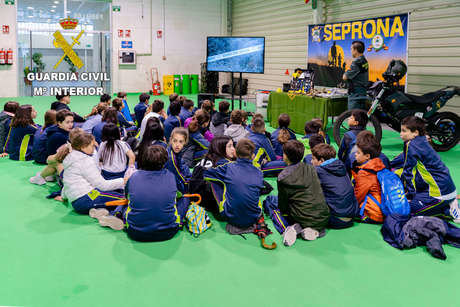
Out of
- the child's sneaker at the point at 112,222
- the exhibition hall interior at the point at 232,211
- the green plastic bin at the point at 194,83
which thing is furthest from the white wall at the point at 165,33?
the child's sneaker at the point at 112,222

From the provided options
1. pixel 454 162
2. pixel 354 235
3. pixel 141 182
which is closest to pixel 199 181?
pixel 141 182

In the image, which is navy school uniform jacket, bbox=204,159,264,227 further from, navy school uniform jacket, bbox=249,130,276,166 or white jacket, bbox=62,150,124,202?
navy school uniform jacket, bbox=249,130,276,166

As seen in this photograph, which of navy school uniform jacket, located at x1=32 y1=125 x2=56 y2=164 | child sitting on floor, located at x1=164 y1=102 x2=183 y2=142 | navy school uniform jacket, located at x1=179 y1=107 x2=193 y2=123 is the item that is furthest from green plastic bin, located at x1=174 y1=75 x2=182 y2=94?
navy school uniform jacket, located at x1=32 y1=125 x2=56 y2=164

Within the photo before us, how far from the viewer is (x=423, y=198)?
3.99 metres

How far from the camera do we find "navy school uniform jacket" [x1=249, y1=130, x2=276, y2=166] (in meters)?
5.29

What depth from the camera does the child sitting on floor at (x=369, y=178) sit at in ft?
13.3

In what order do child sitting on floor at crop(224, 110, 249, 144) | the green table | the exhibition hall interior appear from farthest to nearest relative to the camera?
1. the green table
2. child sitting on floor at crop(224, 110, 249, 144)
3. the exhibition hall interior

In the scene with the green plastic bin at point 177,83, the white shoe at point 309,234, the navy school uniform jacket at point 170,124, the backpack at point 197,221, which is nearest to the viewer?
the white shoe at point 309,234

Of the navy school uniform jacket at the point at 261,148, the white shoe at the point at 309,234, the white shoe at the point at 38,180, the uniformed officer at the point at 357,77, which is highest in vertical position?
the uniformed officer at the point at 357,77

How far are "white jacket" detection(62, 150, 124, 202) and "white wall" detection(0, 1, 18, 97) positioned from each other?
1273 centimetres

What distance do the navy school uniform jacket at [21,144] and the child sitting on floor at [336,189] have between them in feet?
14.3

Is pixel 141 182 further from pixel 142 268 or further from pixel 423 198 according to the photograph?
pixel 423 198

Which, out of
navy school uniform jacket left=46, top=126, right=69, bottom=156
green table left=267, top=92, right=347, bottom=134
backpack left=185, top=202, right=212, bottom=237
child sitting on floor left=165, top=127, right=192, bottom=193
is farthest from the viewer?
green table left=267, top=92, right=347, bottom=134

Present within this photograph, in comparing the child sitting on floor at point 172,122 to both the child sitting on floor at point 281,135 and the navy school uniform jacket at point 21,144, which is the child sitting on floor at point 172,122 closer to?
the child sitting on floor at point 281,135
